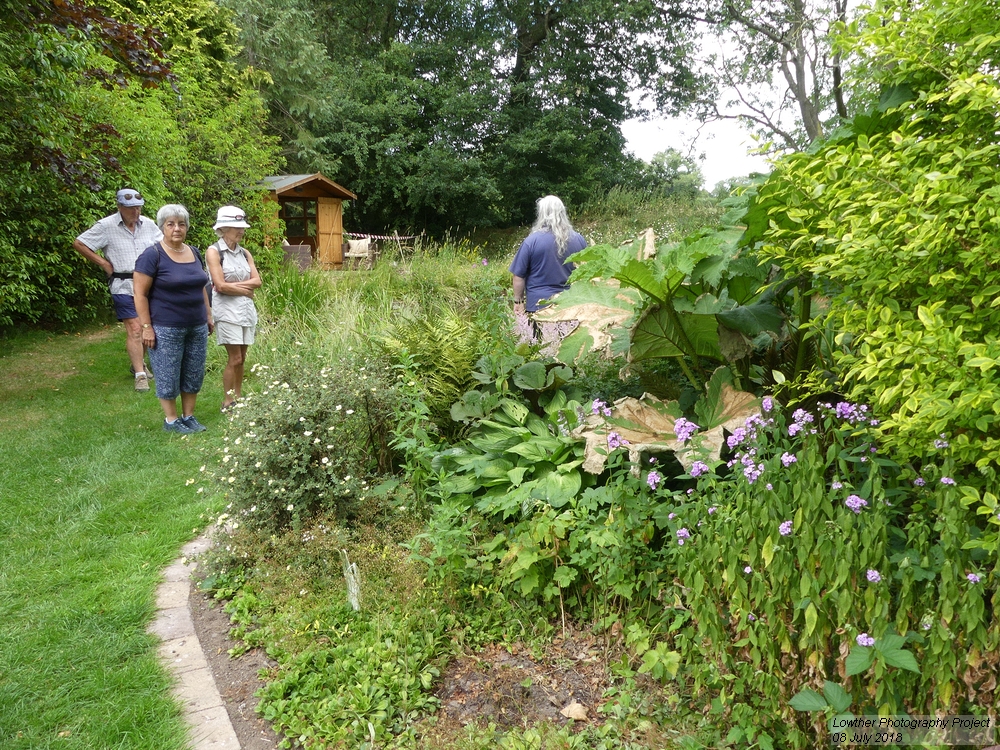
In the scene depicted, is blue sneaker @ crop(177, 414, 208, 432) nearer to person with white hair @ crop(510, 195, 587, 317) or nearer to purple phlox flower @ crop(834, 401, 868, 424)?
person with white hair @ crop(510, 195, 587, 317)

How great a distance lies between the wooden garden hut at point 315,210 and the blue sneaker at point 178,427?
15108 mm

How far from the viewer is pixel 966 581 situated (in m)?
1.75

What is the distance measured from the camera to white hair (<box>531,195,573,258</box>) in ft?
18.2

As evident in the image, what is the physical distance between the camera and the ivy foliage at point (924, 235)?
5.82ft

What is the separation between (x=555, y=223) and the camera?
5.59m

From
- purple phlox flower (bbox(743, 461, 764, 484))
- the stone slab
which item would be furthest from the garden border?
purple phlox flower (bbox(743, 461, 764, 484))

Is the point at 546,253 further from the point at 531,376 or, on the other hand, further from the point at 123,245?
the point at 123,245

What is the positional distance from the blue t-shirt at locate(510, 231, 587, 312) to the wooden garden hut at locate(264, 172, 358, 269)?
1541 cm

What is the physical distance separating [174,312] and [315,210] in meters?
19.3

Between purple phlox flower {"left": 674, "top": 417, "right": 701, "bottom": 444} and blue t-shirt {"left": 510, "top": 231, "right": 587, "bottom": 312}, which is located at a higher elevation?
blue t-shirt {"left": 510, "top": 231, "right": 587, "bottom": 312}

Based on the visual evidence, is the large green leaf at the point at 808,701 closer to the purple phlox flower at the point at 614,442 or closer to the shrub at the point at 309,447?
the purple phlox flower at the point at 614,442

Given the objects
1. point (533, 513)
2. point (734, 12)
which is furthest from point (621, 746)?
point (734, 12)

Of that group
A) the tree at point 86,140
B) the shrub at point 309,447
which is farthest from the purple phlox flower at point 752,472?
the tree at point 86,140

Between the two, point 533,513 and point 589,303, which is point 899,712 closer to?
point 533,513
